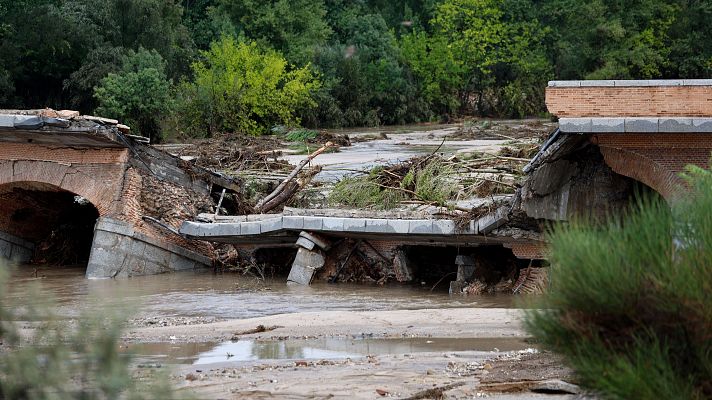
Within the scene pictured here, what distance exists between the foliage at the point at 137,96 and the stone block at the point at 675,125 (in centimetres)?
3038

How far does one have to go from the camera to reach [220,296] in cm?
1805

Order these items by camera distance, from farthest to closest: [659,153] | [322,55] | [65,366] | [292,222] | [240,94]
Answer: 1. [322,55]
2. [240,94]
3. [292,222]
4. [659,153]
5. [65,366]

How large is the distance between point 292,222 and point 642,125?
6366mm

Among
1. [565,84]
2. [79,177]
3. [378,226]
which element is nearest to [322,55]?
[79,177]

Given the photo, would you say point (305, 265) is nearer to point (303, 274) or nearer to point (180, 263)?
point (303, 274)

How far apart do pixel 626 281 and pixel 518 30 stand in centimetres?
6250

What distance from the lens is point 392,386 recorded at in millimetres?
9609

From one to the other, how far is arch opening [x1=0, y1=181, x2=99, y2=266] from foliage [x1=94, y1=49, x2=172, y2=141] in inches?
767

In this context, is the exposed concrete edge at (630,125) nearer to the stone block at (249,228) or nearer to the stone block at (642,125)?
the stone block at (642,125)

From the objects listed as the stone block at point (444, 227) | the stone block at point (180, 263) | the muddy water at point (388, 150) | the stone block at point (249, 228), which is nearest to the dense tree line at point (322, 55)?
the muddy water at point (388, 150)

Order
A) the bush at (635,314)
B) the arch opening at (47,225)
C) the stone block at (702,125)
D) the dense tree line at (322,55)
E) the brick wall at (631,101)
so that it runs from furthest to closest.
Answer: the dense tree line at (322,55) → the arch opening at (47,225) → the brick wall at (631,101) → the stone block at (702,125) → the bush at (635,314)

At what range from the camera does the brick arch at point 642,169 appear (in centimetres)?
1517

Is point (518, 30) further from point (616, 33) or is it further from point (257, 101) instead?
point (257, 101)

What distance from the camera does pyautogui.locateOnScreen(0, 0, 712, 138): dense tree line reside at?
4609 centimetres
